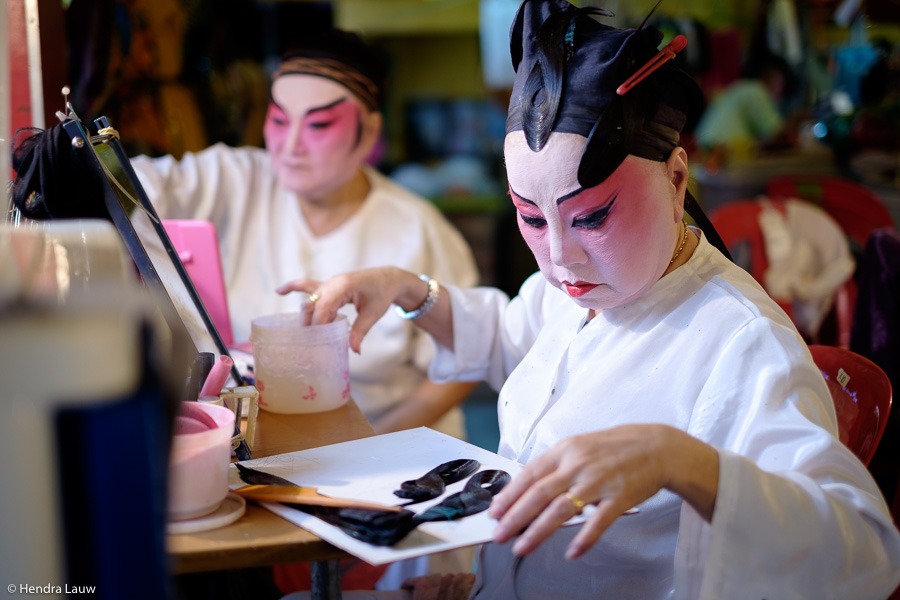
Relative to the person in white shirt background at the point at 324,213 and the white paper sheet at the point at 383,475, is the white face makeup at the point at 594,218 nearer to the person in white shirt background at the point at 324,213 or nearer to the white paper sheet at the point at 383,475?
the white paper sheet at the point at 383,475

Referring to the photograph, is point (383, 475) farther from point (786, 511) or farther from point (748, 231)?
point (748, 231)

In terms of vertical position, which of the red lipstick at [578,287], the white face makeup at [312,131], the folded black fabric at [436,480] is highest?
the white face makeup at [312,131]

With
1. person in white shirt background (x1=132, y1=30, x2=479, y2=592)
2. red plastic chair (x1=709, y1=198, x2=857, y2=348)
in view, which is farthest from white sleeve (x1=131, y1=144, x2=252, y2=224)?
red plastic chair (x1=709, y1=198, x2=857, y2=348)

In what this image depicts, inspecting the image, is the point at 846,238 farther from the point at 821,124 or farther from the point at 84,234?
the point at 84,234

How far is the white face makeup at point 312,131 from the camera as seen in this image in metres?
1.64

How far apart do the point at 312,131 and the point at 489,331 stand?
0.63 m

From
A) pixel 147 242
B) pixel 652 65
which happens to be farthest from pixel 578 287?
pixel 147 242

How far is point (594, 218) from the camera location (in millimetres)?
873

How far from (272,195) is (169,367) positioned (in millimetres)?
1216

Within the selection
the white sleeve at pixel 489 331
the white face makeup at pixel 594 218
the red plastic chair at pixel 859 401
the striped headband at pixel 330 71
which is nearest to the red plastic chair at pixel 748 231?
the striped headband at pixel 330 71

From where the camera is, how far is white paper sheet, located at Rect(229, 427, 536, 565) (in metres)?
0.69

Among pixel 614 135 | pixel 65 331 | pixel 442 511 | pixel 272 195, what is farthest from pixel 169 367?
pixel 272 195

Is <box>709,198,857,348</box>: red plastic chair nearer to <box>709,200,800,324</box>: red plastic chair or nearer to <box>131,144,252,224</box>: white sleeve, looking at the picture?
<box>709,200,800,324</box>: red plastic chair

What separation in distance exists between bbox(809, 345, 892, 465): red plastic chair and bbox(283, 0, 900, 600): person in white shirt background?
0.56ft
